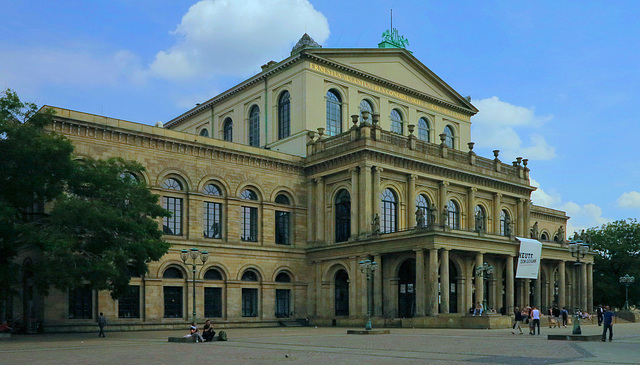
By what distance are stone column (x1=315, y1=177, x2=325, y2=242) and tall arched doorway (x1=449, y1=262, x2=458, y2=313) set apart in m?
9.68

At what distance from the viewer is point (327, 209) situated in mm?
52906

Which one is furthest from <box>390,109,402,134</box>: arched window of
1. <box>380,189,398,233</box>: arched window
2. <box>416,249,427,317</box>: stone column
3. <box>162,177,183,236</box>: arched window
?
<box>162,177,183,236</box>: arched window

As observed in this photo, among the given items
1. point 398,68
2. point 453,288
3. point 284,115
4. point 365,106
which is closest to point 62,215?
point 284,115

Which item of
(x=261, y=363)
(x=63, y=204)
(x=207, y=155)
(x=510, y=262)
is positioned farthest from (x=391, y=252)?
(x=261, y=363)

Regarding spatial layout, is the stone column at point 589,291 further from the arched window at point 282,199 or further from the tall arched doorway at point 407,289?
the arched window at point 282,199

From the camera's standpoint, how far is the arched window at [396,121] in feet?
198

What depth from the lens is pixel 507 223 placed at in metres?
61.0

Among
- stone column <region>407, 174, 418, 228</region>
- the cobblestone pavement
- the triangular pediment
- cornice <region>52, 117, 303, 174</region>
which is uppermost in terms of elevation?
the triangular pediment

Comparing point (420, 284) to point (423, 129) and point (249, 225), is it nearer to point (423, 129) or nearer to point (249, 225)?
point (249, 225)

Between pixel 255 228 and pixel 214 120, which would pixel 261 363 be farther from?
A: pixel 214 120

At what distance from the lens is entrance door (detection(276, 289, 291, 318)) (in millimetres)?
51438

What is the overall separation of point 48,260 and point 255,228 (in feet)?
66.5

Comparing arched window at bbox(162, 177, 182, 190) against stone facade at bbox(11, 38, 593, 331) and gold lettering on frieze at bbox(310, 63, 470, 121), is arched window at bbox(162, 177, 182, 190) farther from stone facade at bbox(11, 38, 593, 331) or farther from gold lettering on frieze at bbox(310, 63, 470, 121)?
gold lettering on frieze at bbox(310, 63, 470, 121)

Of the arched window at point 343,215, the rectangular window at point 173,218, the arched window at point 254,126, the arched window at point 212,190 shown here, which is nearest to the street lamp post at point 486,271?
the arched window at point 343,215
